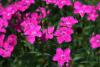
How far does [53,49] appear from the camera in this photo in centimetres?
321

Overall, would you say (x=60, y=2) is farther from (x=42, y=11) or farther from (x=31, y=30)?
(x=31, y=30)

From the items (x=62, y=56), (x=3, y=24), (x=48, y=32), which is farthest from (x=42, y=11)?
(x=62, y=56)

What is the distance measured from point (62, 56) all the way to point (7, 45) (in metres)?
0.47

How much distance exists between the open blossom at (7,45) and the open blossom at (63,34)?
0.36m

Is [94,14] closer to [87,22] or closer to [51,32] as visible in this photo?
[87,22]

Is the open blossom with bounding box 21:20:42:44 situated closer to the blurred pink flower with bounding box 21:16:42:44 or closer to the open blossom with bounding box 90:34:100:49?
the blurred pink flower with bounding box 21:16:42:44

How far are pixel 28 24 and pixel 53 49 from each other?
0.98 ft

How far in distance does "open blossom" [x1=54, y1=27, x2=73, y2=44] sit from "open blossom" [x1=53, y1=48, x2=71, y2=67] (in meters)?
0.08

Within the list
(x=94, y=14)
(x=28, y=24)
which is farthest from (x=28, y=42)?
(x=94, y=14)

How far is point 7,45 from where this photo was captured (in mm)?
3115

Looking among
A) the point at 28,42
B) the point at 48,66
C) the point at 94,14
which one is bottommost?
the point at 48,66

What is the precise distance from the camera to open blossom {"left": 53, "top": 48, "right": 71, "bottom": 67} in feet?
9.87

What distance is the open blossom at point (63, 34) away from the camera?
10.1ft

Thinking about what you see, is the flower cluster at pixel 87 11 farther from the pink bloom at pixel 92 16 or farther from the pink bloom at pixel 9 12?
the pink bloom at pixel 9 12
